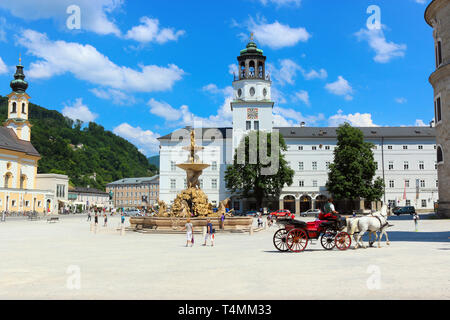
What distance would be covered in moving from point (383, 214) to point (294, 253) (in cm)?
466

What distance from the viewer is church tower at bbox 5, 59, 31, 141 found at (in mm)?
79438

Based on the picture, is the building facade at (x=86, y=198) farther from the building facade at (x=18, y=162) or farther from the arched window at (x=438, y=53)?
the arched window at (x=438, y=53)

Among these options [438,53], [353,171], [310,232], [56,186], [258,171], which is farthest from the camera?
[56,186]

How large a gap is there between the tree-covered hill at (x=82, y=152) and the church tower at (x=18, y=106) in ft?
105

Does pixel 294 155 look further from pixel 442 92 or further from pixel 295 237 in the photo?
pixel 295 237

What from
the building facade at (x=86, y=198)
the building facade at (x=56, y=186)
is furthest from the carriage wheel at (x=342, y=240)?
the building facade at (x=86, y=198)

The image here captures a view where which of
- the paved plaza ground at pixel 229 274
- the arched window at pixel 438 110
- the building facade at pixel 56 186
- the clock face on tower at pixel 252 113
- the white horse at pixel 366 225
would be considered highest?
the clock face on tower at pixel 252 113

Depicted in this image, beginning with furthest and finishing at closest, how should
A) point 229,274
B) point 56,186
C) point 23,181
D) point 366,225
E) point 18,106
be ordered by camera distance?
point 56,186 → point 18,106 → point 23,181 → point 366,225 → point 229,274

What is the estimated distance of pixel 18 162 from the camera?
73500 millimetres

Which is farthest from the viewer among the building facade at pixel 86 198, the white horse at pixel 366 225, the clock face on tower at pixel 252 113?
the building facade at pixel 86 198

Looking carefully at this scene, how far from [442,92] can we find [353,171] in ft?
77.0

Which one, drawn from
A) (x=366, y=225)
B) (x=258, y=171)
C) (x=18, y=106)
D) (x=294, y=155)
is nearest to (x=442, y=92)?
(x=366, y=225)

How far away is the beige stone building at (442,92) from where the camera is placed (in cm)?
3672
